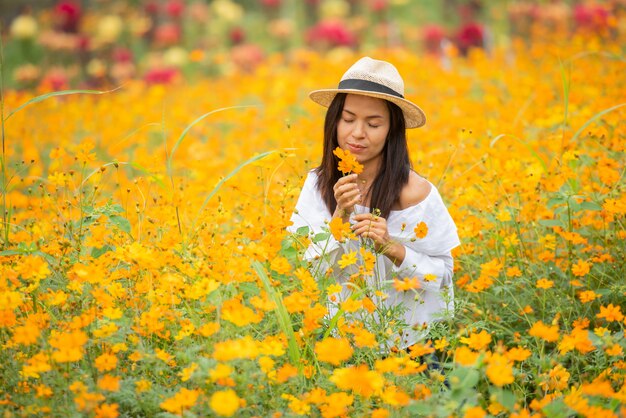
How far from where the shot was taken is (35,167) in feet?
14.1

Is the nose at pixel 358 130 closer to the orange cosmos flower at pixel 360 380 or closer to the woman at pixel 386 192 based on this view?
the woman at pixel 386 192

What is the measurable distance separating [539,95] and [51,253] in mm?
3412

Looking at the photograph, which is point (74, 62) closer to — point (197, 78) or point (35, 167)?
point (197, 78)

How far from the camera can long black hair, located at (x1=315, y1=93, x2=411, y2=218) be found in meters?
2.34

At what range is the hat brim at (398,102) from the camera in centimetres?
226

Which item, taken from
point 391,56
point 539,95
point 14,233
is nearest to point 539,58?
point 391,56

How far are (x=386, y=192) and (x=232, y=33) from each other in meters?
7.21

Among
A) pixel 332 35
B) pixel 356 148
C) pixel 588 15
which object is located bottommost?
pixel 356 148

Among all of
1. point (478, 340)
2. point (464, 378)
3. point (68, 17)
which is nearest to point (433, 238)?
point (478, 340)

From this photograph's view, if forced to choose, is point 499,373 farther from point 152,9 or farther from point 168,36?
point 152,9

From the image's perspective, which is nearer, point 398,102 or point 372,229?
point 372,229

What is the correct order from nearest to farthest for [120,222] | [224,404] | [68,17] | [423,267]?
[224,404] < [120,222] < [423,267] < [68,17]

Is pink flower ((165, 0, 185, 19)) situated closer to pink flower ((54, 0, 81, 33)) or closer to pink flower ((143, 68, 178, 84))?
pink flower ((54, 0, 81, 33))

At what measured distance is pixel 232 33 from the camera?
9062mm
